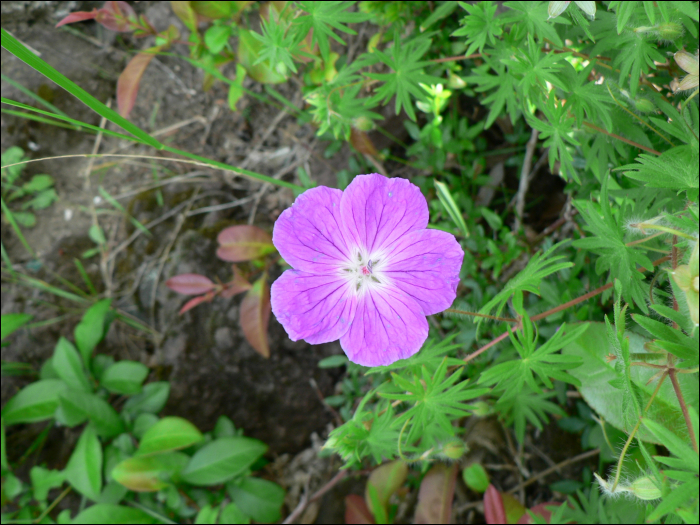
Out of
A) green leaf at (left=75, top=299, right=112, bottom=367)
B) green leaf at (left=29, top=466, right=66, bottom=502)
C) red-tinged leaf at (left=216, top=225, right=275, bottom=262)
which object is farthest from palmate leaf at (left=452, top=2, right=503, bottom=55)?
green leaf at (left=29, top=466, right=66, bottom=502)

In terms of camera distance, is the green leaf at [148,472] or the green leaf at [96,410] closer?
the green leaf at [148,472]

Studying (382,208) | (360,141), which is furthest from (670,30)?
(360,141)

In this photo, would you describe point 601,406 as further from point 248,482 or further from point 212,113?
point 212,113

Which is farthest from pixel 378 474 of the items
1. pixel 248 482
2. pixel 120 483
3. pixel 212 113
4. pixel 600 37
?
pixel 212 113

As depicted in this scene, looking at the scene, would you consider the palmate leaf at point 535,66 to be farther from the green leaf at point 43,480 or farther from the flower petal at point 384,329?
the green leaf at point 43,480

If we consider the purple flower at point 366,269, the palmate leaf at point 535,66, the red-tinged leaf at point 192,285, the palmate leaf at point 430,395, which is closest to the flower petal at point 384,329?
the purple flower at point 366,269

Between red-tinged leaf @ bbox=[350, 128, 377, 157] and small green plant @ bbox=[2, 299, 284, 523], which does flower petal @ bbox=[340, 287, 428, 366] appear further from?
small green plant @ bbox=[2, 299, 284, 523]
